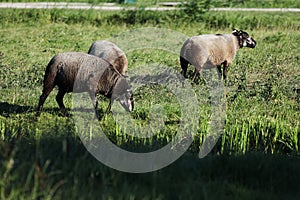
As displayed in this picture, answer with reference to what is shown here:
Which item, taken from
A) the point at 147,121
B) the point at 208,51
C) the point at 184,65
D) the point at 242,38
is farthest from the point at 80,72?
the point at 242,38

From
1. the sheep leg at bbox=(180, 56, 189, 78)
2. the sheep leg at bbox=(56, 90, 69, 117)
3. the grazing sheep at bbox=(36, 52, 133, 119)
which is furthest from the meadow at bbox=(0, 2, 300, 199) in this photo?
the sheep leg at bbox=(180, 56, 189, 78)

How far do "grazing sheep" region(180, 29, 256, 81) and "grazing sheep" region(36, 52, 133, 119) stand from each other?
2.99 metres

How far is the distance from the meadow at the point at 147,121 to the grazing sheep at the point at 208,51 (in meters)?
0.44

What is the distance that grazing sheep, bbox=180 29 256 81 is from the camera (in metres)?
13.4

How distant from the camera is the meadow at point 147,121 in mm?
5656

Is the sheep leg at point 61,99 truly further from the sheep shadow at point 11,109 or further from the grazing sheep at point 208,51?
the grazing sheep at point 208,51

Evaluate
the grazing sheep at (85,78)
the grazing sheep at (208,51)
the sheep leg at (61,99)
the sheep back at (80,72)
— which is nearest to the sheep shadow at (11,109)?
the grazing sheep at (85,78)

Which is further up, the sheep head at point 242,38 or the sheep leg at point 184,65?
the sheep head at point 242,38

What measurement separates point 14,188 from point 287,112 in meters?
6.79

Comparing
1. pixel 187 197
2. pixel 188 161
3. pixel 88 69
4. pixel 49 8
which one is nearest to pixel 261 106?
pixel 88 69

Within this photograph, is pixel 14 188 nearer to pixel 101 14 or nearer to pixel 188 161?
pixel 188 161

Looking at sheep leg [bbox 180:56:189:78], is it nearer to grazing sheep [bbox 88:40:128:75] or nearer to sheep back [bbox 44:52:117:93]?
grazing sheep [bbox 88:40:128:75]

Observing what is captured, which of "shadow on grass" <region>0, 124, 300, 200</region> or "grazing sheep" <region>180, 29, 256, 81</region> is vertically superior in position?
"shadow on grass" <region>0, 124, 300, 200</region>

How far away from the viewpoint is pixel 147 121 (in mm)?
10406
